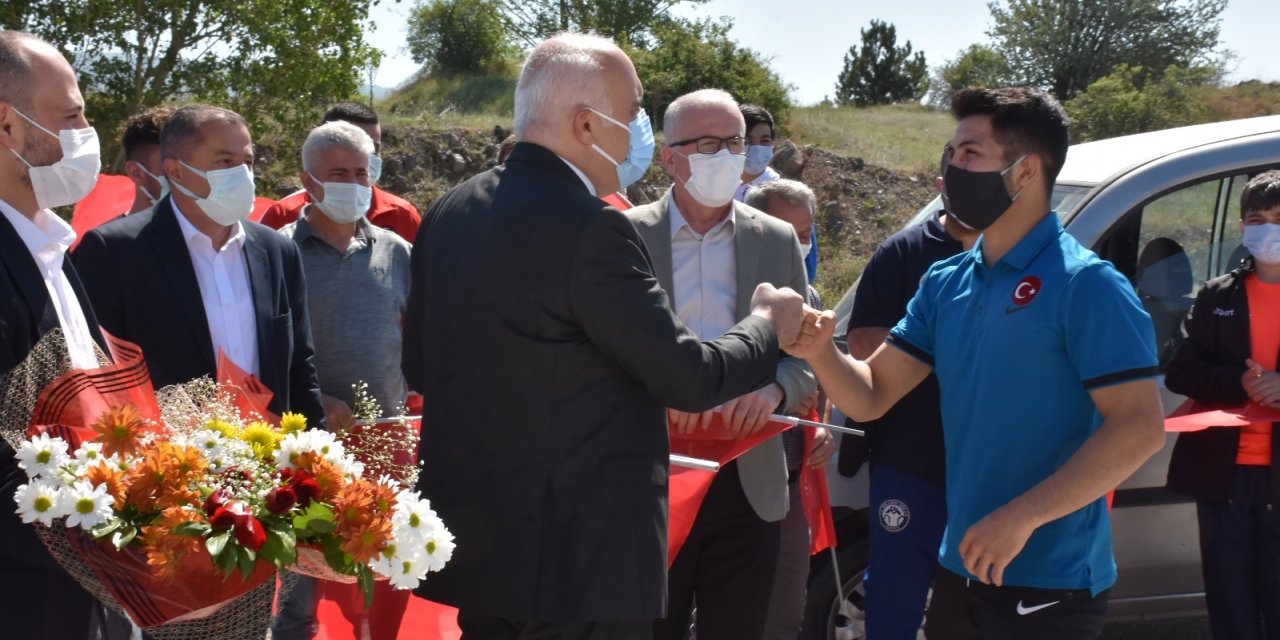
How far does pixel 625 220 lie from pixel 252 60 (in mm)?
12642

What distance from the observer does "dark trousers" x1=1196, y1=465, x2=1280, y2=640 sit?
4.89m

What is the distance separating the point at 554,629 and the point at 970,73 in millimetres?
47797

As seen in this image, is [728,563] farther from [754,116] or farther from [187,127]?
[754,116]

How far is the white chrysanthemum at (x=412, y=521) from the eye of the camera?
2.54 meters

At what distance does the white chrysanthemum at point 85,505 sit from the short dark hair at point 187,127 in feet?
7.47

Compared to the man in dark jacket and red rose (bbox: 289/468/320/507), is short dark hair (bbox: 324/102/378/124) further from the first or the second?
red rose (bbox: 289/468/320/507)

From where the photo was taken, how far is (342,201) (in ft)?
16.9

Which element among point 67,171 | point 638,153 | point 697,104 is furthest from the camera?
point 697,104

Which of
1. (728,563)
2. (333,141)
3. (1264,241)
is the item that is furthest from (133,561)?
(1264,241)

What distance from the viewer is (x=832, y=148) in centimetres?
2644

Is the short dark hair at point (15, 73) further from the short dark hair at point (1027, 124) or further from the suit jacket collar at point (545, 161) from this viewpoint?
the short dark hair at point (1027, 124)

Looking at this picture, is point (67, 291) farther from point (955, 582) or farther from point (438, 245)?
point (955, 582)

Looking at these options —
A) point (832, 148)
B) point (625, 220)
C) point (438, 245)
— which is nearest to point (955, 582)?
point (625, 220)

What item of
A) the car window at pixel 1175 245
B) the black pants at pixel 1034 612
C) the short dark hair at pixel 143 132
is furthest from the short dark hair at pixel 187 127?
the car window at pixel 1175 245
